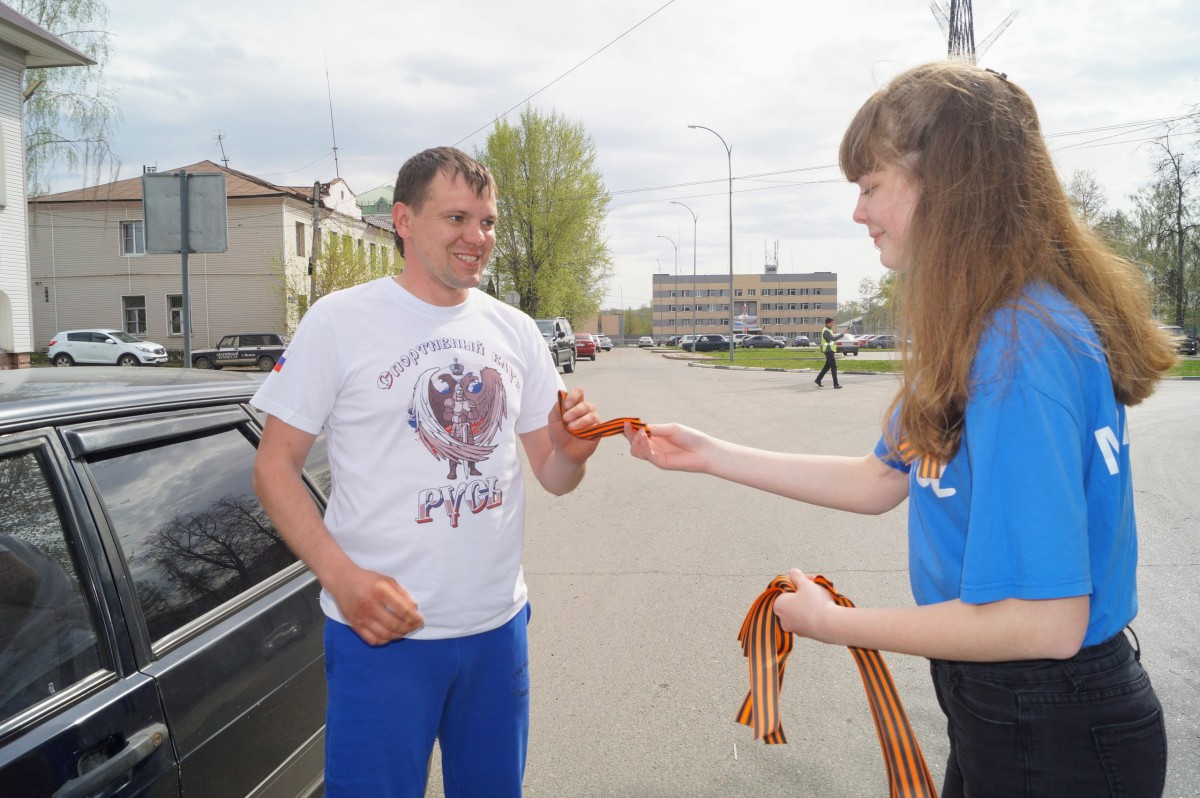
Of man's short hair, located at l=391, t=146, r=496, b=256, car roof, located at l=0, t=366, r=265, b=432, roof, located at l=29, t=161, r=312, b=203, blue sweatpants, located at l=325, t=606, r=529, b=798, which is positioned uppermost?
roof, located at l=29, t=161, r=312, b=203

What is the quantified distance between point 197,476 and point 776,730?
5.57 feet

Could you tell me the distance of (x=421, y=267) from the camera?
2.29m

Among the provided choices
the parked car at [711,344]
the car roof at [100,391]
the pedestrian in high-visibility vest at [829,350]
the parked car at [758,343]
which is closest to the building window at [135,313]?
the pedestrian in high-visibility vest at [829,350]

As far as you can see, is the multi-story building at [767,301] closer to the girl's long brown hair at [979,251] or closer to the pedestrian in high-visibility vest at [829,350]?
the pedestrian in high-visibility vest at [829,350]

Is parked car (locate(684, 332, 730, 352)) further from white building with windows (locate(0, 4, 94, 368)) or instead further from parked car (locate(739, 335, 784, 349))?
white building with windows (locate(0, 4, 94, 368))

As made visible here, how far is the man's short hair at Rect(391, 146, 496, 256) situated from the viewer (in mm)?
2309

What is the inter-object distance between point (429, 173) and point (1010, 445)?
1.67 m

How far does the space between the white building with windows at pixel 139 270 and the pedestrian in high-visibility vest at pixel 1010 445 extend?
41222mm

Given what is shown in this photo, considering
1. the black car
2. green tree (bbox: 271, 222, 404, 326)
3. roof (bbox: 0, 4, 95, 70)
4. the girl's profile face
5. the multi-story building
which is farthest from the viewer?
the multi-story building

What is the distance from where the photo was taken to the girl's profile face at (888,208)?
150 cm

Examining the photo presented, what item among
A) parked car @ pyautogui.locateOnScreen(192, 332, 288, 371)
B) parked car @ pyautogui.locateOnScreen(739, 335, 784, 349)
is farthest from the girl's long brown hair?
parked car @ pyautogui.locateOnScreen(739, 335, 784, 349)

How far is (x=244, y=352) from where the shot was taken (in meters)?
35.1

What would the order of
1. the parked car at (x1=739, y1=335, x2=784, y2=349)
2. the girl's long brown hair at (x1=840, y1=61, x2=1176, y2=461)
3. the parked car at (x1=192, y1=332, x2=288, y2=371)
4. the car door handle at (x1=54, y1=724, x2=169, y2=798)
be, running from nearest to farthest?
the girl's long brown hair at (x1=840, y1=61, x2=1176, y2=461) → the car door handle at (x1=54, y1=724, x2=169, y2=798) → the parked car at (x1=192, y1=332, x2=288, y2=371) → the parked car at (x1=739, y1=335, x2=784, y2=349)

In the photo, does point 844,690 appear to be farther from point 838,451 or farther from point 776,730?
point 838,451
